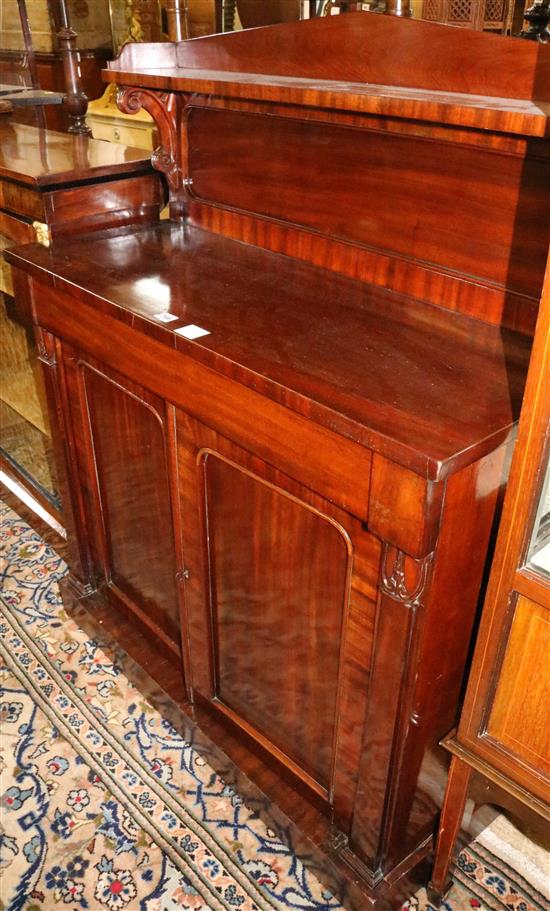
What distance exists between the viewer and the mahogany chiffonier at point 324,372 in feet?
3.36

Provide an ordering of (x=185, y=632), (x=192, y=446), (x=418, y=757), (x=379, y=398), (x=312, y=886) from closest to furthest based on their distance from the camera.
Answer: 1. (x=379, y=398)
2. (x=418, y=757)
3. (x=192, y=446)
4. (x=312, y=886)
5. (x=185, y=632)

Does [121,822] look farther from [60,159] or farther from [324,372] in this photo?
[60,159]

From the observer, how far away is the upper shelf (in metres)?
1.02

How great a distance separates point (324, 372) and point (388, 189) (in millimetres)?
444

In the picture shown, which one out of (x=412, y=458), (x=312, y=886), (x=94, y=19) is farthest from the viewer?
(x=94, y=19)

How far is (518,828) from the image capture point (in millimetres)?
1599

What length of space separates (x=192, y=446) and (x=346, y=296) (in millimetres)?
386

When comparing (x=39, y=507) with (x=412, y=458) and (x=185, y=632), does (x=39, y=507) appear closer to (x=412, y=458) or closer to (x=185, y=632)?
(x=185, y=632)

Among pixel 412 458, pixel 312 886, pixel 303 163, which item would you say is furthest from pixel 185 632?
pixel 303 163

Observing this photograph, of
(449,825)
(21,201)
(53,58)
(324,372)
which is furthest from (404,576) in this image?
(53,58)

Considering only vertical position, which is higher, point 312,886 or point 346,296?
point 346,296

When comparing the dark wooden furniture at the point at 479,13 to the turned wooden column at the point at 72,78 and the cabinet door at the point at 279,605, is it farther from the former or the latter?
the cabinet door at the point at 279,605

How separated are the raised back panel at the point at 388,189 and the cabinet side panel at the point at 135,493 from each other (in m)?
0.50

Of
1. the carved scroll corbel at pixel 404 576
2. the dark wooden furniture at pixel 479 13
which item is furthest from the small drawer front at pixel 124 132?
the carved scroll corbel at pixel 404 576
